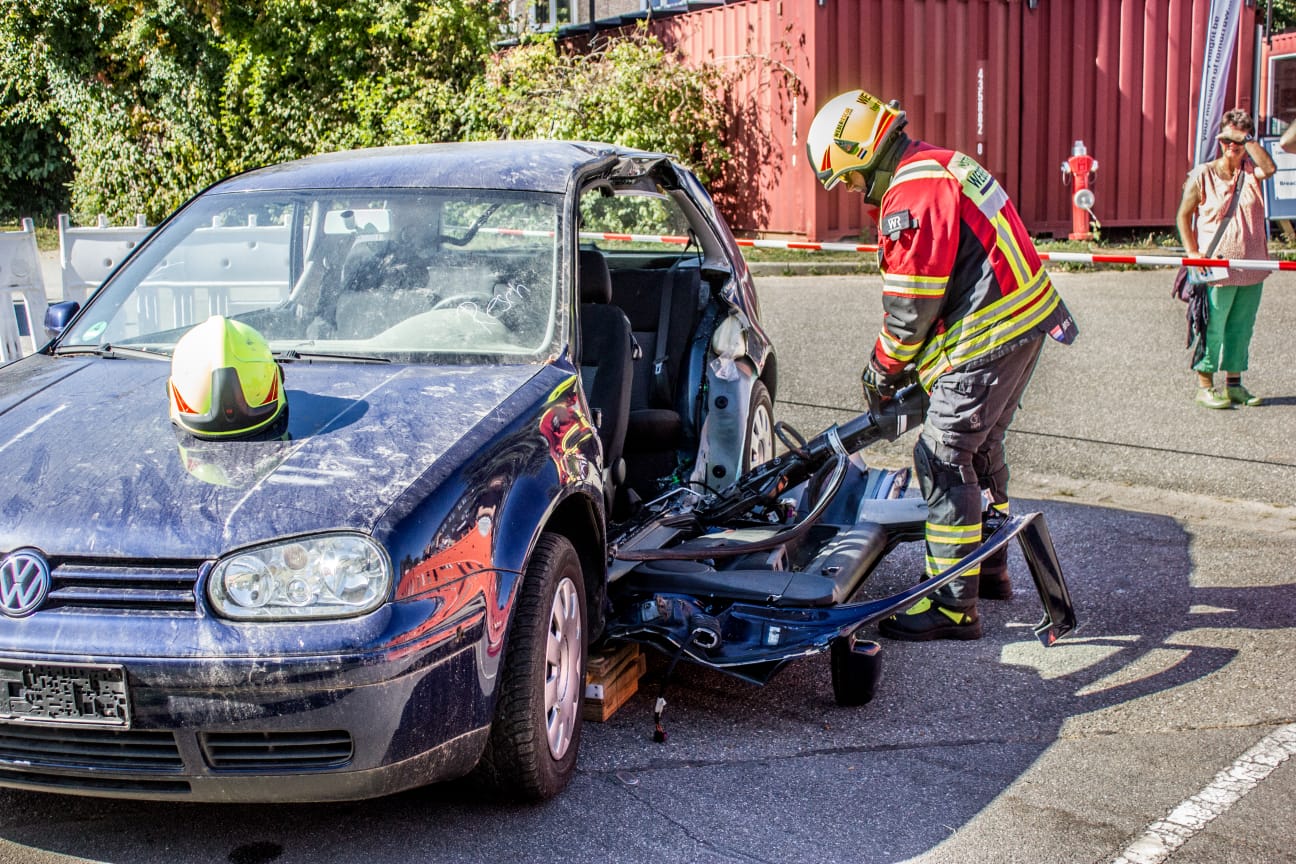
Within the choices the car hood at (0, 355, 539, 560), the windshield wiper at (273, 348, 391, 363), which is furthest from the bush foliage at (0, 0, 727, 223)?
the car hood at (0, 355, 539, 560)

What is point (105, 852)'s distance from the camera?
11.1ft

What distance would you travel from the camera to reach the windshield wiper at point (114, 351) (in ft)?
14.1

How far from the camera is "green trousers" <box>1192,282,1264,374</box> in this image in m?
8.69

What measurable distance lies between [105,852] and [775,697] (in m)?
2.08

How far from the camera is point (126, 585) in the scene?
122 inches

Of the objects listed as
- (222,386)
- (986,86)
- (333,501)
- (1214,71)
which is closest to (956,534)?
(333,501)

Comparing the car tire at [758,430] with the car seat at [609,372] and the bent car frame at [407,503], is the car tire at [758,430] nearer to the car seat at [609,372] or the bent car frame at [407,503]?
the bent car frame at [407,503]

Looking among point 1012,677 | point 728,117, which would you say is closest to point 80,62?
point 728,117

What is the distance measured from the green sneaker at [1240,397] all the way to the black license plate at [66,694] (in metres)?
7.67

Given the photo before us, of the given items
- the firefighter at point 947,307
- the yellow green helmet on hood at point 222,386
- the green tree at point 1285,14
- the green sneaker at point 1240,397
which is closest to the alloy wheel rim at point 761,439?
the firefighter at point 947,307

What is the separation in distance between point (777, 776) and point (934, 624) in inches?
52.5

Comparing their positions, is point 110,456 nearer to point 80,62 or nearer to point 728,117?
point 728,117

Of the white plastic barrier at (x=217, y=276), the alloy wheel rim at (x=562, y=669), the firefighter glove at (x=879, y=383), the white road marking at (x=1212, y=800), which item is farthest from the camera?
the firefighter glove at (x=879, y=383)

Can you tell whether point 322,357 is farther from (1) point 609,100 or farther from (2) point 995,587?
(1) point 609,100
